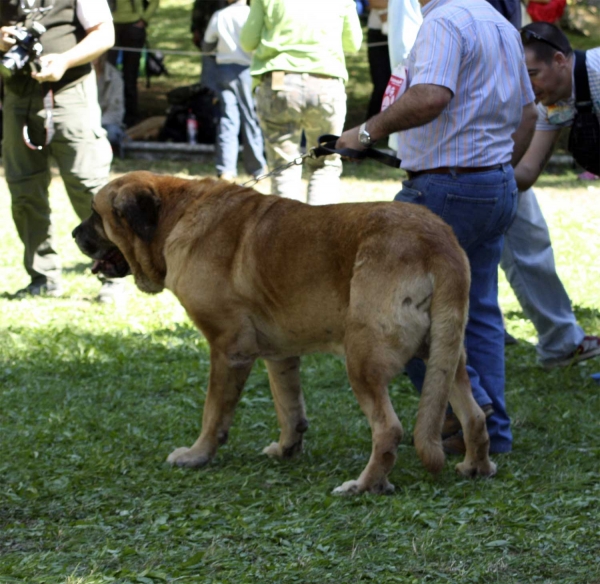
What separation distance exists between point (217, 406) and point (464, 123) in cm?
169

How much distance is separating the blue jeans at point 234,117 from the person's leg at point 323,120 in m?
3.85

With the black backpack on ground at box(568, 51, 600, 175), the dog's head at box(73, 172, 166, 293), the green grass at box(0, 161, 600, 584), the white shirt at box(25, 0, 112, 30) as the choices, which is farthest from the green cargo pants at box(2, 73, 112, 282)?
the black backpack on ground at box(568, 51, 600, 175)

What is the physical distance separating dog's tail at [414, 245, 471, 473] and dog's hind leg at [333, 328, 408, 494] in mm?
139

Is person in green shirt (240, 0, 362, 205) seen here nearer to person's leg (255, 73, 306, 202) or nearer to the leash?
person's leg (255, 73, 306, 202)

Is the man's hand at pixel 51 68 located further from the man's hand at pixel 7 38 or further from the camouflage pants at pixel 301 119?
the camouflage pants at pixel 301 119

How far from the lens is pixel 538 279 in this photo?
6.15m

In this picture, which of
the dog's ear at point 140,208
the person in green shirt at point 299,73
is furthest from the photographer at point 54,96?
the dog's ear at point 140,208

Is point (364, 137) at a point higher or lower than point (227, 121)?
higher

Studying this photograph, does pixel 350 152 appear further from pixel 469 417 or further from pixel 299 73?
pixel 299 73

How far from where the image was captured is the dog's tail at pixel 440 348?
3861 mm

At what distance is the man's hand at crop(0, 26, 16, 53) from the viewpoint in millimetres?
6875

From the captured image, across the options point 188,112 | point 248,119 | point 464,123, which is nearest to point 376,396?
point 464,123

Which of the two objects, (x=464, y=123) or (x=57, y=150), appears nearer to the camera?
(x=464, y=123)

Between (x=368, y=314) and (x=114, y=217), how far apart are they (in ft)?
5.01
